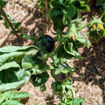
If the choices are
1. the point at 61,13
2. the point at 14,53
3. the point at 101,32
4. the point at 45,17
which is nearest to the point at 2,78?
the point at 14,53

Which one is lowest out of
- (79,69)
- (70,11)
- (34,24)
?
(79,69)

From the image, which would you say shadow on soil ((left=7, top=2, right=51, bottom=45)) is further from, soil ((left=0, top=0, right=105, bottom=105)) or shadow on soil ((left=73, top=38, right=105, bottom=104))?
shadow on soil ((left=73, top=38, right=105, bottom=104))

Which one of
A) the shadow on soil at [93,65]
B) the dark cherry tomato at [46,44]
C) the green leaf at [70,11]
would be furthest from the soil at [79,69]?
the green leaf at [70,11]

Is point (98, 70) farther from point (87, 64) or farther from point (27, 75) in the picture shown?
point (27, 75)

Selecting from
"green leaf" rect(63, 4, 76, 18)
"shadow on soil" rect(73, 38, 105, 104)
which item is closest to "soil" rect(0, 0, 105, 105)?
"shadow on soil" rect(73, 38, 105, 104)

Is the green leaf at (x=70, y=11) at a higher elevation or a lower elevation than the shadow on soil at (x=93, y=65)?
higher

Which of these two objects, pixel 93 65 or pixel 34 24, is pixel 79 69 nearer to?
pixel 93 65

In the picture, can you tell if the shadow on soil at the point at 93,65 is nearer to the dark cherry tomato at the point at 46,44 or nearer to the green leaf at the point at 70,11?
the dark cherry tomato at the point at 46,44

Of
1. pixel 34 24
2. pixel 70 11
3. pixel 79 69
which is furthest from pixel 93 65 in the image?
pixel 70 11
